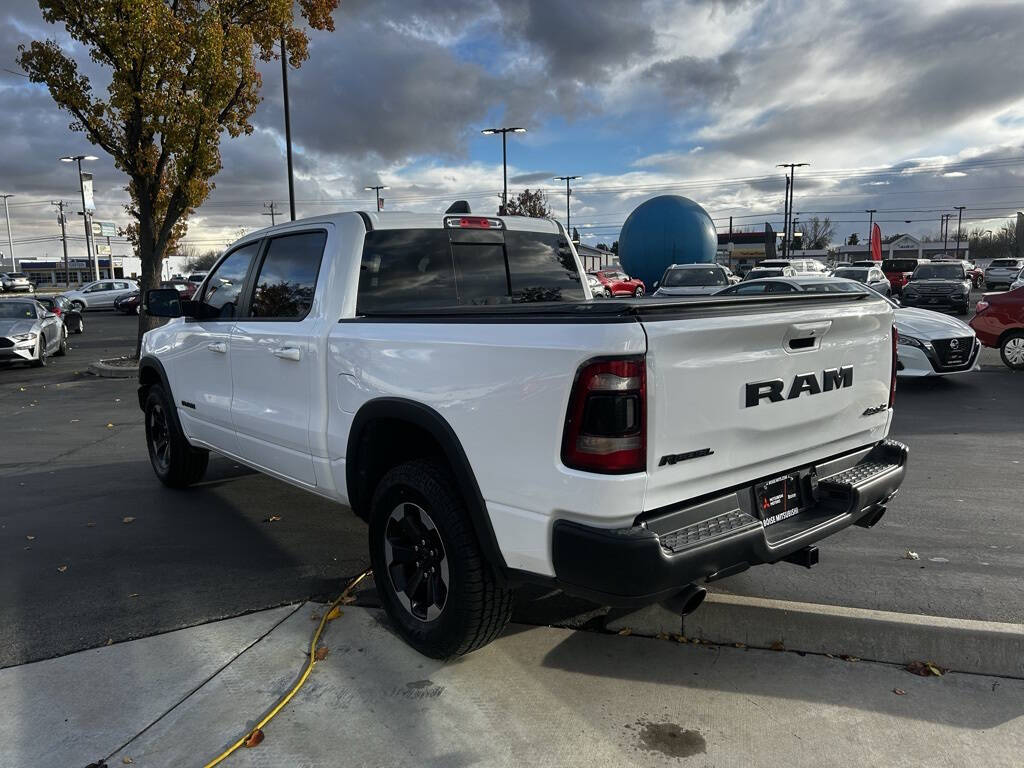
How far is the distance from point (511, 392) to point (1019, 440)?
6.79 metres

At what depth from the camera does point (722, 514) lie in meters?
2.77

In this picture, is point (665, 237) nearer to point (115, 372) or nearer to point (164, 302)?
point (115, 372)

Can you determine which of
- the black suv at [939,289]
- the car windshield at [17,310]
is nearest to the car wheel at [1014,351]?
the black suv at [939,289]

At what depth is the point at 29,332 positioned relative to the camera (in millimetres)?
15438

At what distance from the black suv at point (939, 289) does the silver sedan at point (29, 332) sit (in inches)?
970

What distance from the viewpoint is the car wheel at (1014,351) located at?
1182 centimetres

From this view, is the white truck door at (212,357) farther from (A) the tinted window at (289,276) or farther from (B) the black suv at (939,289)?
(B) the black suv at (939,289)

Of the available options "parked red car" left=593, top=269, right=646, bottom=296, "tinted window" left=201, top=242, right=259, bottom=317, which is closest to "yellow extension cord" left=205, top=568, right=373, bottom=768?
"tinted window" left=201, top=242, right=259, bottom=317

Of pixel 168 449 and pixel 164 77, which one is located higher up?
pixel 164 77

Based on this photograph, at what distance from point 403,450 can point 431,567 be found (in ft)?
1.94

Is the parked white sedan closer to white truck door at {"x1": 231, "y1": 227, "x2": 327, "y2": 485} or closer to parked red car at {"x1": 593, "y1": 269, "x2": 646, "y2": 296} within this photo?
parked red car at {"x1": 593, "y1": 269, "x2": 646, "y2": 296}

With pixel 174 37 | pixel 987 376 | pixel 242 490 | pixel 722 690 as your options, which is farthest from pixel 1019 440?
pixel 174 37

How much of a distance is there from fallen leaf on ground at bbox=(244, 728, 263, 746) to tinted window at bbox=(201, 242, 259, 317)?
9.18ft

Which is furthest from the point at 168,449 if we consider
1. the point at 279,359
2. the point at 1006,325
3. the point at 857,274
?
the point at 857,274
